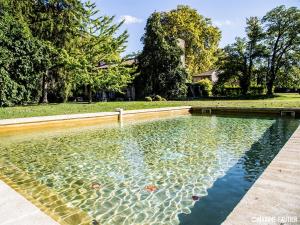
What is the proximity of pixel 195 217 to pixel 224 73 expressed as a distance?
29.8 m

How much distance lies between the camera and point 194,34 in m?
38.6

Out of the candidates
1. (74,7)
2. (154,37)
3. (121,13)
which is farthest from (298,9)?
(74,7)

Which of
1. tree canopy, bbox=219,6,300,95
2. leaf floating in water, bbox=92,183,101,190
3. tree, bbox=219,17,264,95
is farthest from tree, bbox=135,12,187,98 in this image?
leaf floating in water, bbox=92,183,101,190

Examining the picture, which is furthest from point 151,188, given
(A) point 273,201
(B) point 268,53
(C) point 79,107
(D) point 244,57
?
(D) point 244,57

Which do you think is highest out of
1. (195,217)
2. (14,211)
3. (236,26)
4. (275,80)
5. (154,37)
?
(236,26)

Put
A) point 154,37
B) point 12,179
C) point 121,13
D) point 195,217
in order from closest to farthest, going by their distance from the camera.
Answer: point 195,217 → point 12,179 → point 121,13 → point 154,37

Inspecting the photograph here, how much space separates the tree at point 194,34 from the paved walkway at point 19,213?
3549cm

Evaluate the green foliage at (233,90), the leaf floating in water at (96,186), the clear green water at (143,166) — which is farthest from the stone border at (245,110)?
the green foliage at (233,90)

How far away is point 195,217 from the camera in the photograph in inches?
146

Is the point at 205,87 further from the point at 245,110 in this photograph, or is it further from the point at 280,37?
the point at 245,110

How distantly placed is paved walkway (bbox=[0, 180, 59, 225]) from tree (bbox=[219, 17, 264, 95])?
101 ft

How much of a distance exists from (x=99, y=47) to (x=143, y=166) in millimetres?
18425

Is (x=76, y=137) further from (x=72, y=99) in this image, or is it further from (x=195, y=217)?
(x=72, y=99)

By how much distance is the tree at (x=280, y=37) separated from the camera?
2817 centimetres
